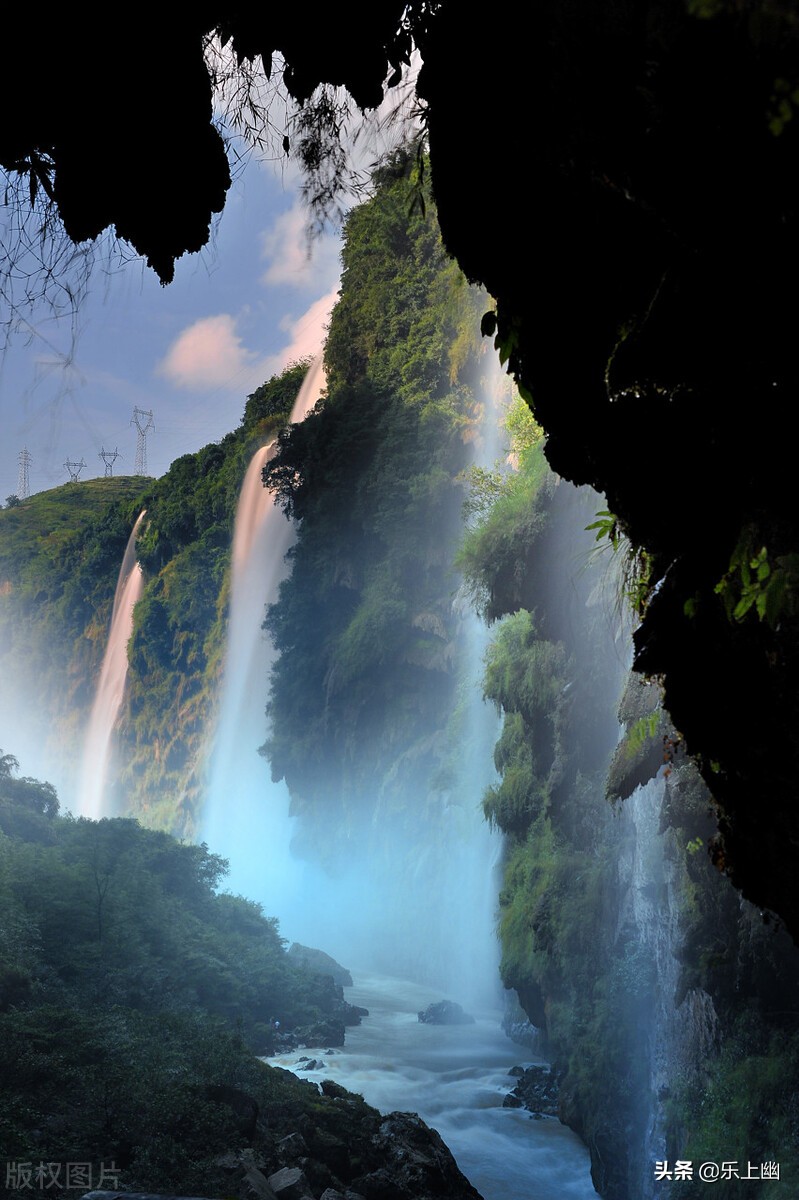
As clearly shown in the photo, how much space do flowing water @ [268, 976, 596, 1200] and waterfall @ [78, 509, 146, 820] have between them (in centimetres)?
3574

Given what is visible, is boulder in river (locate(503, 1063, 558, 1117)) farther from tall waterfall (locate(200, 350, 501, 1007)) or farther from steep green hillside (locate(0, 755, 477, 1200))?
tall waterfall (locate(200, 350, 501, 1007))

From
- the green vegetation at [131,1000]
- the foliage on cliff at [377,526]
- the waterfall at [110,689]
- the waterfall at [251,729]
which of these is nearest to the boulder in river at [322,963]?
the green vegetation at [131,1000]

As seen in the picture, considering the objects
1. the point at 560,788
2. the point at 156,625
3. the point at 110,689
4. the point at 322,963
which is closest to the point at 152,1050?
the point at 560,788

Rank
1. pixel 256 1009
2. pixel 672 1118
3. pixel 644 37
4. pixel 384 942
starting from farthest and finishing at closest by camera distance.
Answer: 1. pixel 384 942
2. pixel 256 1009
3. pixel 672 1118
4. pixel 644 37

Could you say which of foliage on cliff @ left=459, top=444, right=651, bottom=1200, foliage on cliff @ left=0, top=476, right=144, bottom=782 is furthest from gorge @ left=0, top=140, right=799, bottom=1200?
foliage on cliff @ left=0, top=476, right=144, bottom=782

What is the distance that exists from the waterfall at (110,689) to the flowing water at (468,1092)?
3574 centimetres

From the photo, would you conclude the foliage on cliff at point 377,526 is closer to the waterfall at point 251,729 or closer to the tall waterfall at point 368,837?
the tall waterfall at point 368,837

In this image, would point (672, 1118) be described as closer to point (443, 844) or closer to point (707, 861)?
point (707, 861)

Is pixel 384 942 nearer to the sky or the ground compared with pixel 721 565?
nearer to the sky

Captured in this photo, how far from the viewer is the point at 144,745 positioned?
53.5 m

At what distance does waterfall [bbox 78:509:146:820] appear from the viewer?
5756 centimetres

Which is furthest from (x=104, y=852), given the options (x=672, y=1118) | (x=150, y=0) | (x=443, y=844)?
(x=150, y=0)

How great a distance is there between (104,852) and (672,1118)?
1883 cm

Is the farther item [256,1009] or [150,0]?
[256,1009]
